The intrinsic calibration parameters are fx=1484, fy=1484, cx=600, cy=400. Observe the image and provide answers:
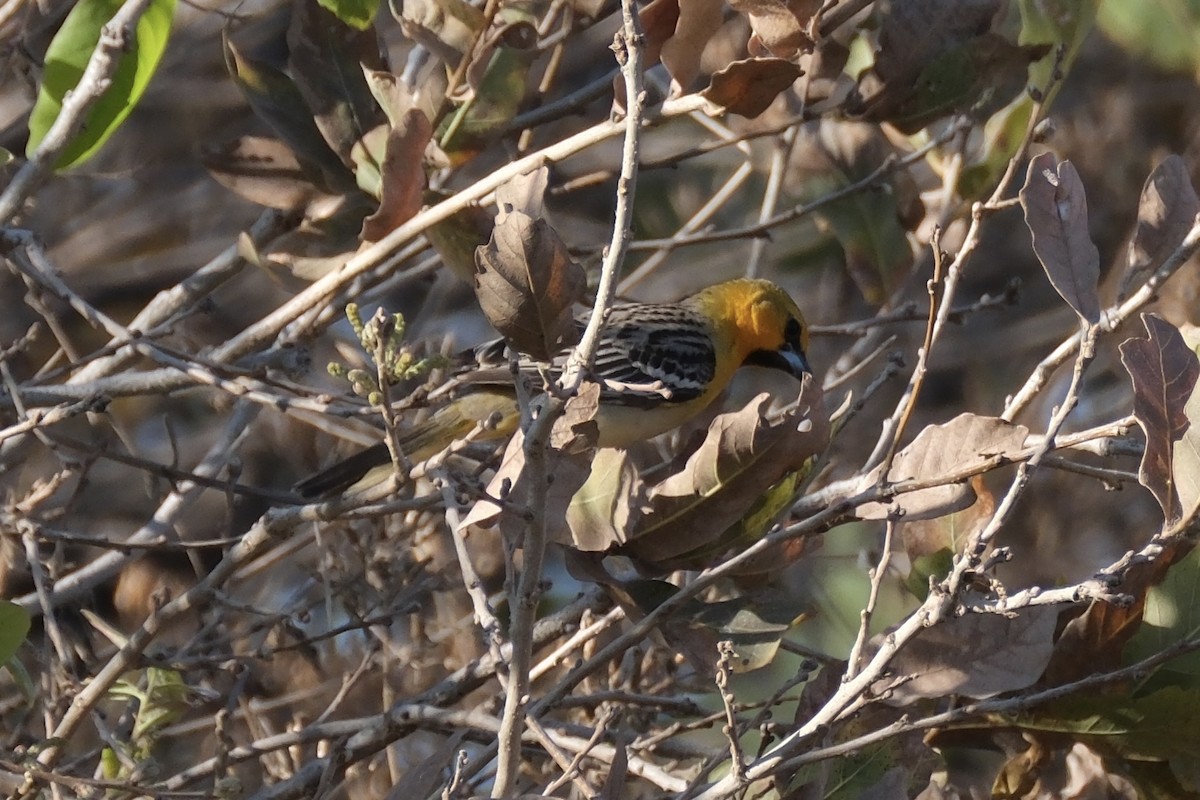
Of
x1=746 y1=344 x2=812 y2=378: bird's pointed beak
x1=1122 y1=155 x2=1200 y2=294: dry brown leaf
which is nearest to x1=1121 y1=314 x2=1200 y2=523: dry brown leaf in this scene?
x1=1122 y1=155 x2=1200 y2=294: dry brown leaf

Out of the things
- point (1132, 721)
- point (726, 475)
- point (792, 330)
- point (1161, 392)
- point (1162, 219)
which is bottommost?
point (792, 330)

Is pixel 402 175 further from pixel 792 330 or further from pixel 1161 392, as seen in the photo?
pixel 792 330

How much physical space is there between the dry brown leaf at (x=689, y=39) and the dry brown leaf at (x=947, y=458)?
3.81ft

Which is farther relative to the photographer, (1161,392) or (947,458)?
(947,458)

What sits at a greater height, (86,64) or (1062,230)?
(86,64)

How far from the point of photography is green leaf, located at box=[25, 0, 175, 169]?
3.68 metres

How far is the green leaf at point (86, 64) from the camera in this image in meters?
3.68

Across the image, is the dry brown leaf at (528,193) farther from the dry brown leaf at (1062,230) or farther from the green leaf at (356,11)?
the green leaf at (356,11)

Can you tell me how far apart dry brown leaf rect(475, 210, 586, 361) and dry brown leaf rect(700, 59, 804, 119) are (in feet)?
3.26

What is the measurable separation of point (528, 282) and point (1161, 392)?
120 cm

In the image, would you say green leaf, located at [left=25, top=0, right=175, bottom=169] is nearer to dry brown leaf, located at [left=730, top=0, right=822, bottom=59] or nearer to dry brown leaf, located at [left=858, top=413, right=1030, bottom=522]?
dry brown leaf, located at [left=730, top=0, right=822, bottom=59]

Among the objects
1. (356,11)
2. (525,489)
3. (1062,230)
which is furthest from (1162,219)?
(356,11)

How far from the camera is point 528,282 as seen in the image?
2656 millimetres

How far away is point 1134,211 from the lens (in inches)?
269
